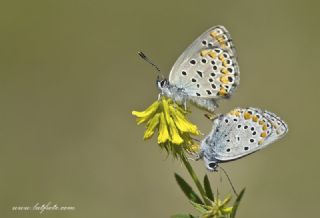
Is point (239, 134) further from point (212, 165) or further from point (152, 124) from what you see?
point (152, 124)

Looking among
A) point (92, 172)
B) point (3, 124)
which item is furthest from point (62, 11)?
point (92, 172)

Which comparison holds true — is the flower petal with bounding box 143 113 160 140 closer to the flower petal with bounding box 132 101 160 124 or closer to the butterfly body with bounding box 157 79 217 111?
the flower petal with bounding box 132 101 160 124

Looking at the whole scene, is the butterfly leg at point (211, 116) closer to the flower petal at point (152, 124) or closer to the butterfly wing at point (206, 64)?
the flower petal at point (152, 124)

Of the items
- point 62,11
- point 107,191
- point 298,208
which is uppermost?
point 62,11

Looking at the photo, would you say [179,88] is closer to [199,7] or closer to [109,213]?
[109,213]

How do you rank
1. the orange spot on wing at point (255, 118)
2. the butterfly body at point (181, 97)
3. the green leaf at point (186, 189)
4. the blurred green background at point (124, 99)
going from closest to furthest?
the green leaf at point (186, 189) → the orange spot on wing at point (255, 118) → the butterfly body at point (181, 97) → the blurred green background at point (124, 99)

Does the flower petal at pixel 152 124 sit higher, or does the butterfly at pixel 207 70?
the butterfly at pixel 207 70

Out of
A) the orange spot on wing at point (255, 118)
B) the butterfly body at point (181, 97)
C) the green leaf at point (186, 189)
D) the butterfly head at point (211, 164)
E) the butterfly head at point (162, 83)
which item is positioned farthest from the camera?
the butterfly head at point (162, 83)

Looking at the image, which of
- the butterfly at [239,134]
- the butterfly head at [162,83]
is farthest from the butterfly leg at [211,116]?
the butterfly head at [162,83]
